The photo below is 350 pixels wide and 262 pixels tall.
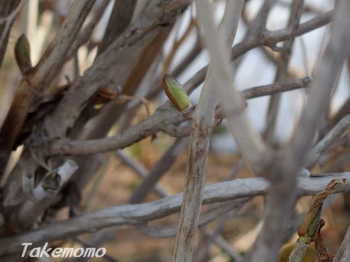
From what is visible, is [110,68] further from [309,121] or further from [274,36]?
[309,121]

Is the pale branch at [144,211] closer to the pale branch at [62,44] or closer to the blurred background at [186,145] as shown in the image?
the blurred background at [186,145]

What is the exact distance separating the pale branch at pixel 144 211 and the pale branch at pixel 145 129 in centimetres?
6

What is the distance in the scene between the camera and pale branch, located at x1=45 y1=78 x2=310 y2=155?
1.61 feet

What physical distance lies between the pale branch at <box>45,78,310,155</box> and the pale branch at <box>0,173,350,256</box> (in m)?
0.06

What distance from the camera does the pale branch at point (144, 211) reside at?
0.50 metres

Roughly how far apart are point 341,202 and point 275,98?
141 cm

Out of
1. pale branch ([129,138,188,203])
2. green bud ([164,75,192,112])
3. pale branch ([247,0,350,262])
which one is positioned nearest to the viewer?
pale branch ([247,0,350,262])

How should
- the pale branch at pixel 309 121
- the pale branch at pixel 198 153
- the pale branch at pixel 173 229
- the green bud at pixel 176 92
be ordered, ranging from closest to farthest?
the pale branch at pixel 309 121 < the pale branch at pixel 198 153 < the green bud at pixel 176 92 < the pale branch at pixel 173 229

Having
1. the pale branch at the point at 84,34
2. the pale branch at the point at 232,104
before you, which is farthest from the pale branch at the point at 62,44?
the pale branch at the point at 232,104

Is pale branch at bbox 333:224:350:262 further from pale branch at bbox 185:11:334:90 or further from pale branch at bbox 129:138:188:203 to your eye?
pale branch at bbox 129:138:188:203

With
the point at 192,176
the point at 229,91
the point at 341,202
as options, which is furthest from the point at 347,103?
the point at 341,202

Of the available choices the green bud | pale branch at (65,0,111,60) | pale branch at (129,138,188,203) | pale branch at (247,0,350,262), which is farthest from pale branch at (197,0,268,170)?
pale branch at (129,138,188,203)

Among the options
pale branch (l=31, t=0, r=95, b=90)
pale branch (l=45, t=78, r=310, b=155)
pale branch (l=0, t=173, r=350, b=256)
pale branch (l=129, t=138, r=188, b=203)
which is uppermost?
pale branch (l=129, t=138, r=188, b=203)

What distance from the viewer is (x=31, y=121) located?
0.62m
